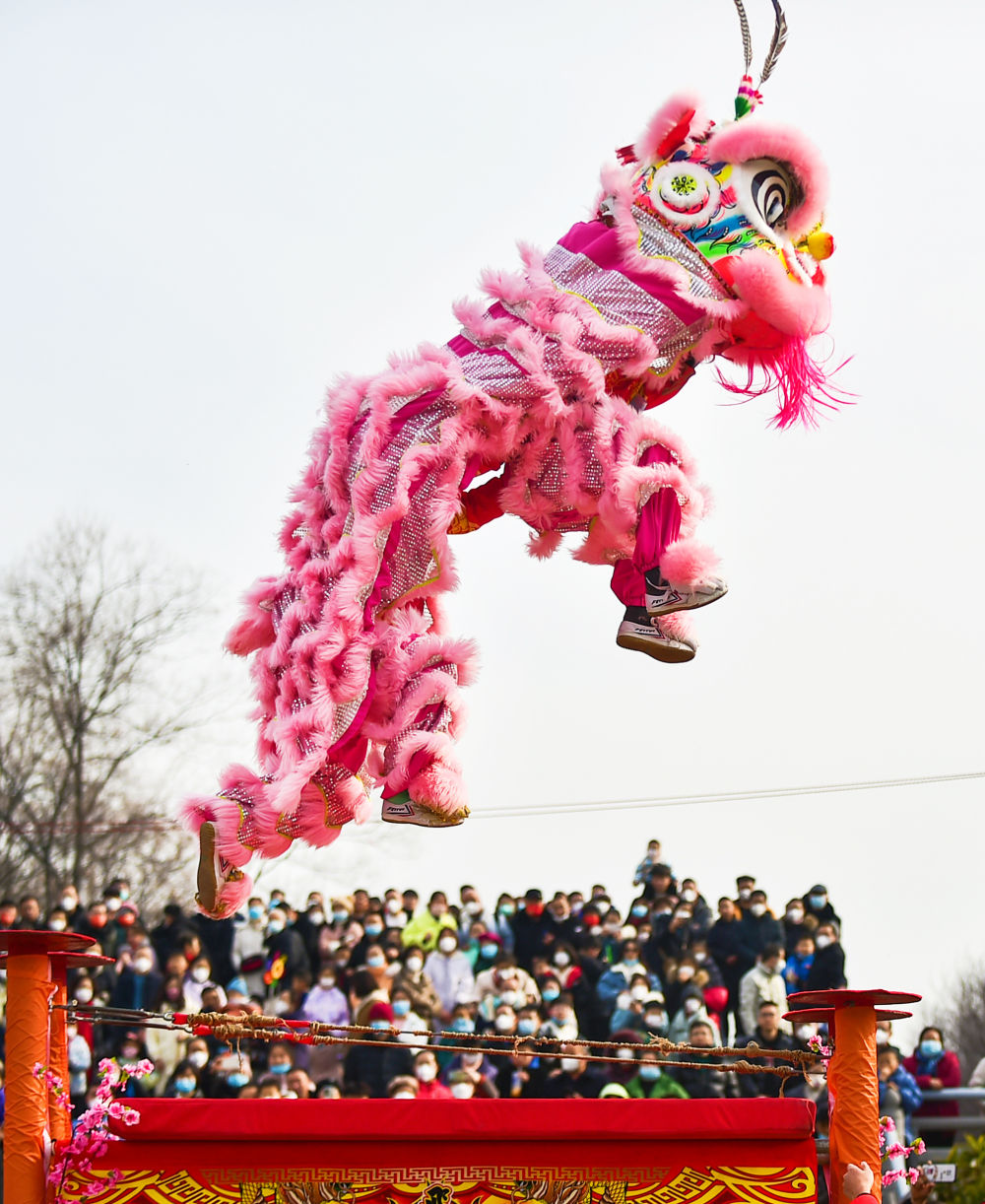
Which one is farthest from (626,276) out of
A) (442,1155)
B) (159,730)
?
(159,730)

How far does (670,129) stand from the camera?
3.77 meters

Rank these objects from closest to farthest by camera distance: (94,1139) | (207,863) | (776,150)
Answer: (94,1139) → (207,863) → (776,150)

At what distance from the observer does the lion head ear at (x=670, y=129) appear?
12.3ft

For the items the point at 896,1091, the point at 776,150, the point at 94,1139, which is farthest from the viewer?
the point at 896,1091

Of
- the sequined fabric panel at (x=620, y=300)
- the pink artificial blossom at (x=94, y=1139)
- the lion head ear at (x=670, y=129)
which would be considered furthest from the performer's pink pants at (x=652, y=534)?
the pink artificial blossom at (x=94, y=1139)

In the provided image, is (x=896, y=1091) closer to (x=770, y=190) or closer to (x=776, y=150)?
(x=770, y=190)

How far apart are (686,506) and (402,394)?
653 millimetres

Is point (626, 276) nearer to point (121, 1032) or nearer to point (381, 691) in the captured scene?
point (381, 691)

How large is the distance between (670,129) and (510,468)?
0.83 metres

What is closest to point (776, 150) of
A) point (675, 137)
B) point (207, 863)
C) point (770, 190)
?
point (770, 190)

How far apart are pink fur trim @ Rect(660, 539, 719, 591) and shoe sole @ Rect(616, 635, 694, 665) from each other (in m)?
0.14

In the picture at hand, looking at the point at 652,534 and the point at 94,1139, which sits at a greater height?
the point at 652,534

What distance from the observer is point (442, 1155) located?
3.30 m

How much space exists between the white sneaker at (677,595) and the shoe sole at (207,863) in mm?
1019
